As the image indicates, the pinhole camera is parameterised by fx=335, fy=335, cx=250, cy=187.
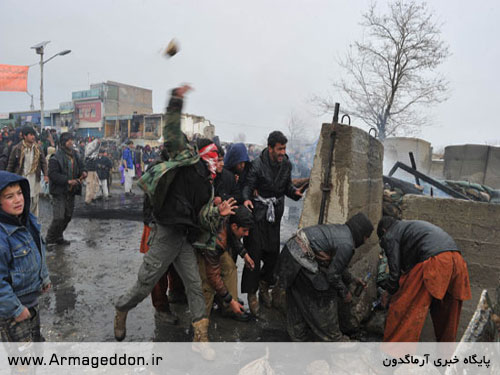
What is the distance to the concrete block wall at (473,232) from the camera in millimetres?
4102

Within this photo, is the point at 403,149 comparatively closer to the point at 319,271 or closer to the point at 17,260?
the point at 319,271

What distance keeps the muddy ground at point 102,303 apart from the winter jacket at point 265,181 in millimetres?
1236

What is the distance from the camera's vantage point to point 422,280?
3000mm

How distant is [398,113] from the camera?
1588cm

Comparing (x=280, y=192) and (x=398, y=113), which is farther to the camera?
(x=398, y=113)

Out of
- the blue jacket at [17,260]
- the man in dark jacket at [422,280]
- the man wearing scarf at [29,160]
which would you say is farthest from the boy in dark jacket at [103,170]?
the man in dark jacket at [422,280]

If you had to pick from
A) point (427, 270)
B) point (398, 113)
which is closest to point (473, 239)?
point (427, 270)

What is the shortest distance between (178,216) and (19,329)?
4.25ft

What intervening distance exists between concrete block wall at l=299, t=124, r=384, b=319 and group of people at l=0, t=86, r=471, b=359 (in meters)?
0.43

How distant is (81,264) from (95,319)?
5.89 ft

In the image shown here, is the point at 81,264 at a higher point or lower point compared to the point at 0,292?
lower

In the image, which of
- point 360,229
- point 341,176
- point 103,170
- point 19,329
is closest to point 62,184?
point 19,329

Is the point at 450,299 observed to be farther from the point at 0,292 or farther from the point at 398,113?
the point at 398,113

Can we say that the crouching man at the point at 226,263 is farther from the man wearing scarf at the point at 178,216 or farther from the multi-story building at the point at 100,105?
the multi-story building at the point at 100,105
